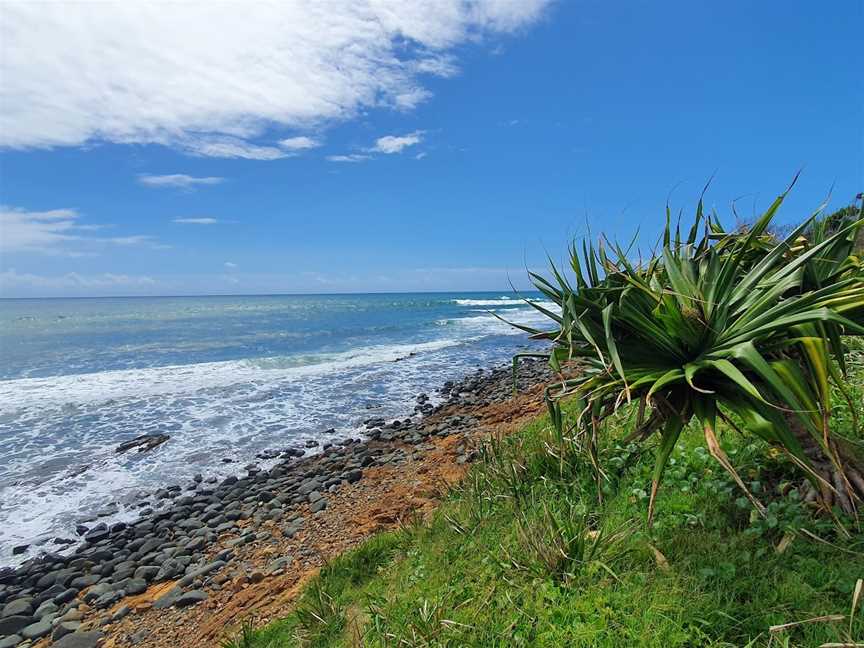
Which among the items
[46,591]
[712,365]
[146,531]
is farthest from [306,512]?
[712,365]

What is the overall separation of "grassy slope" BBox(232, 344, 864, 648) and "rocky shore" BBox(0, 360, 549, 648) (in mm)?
1493

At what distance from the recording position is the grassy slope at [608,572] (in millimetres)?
2459

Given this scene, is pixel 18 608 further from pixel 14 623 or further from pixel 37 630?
pixel 37 630

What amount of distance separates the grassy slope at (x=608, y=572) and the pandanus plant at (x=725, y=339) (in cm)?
49

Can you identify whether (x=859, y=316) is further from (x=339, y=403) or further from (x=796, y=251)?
(x=339, y=403)

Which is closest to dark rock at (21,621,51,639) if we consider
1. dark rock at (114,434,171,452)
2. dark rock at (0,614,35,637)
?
dark rock at (0,614,35,637)

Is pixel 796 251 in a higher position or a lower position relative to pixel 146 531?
higher

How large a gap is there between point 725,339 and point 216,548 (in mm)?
7430

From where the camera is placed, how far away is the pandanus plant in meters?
2.21

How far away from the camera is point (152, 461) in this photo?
33.3ft

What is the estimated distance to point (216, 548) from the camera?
676 centimetres

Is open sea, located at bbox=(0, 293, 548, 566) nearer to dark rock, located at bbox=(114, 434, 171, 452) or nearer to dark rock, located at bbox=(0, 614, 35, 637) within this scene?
dark rock, located at bbox=(114, 434, 171, 452)

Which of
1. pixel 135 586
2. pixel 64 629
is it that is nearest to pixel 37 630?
pixel 64 629

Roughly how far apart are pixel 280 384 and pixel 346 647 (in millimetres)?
15019
